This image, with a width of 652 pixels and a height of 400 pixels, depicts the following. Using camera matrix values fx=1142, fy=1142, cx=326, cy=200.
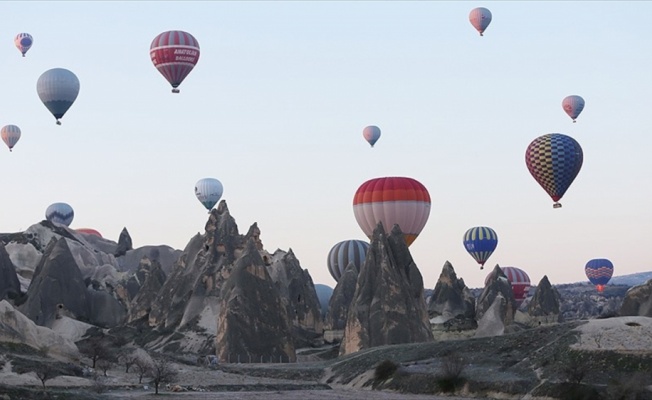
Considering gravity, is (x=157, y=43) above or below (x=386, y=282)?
above

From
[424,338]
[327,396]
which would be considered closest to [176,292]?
[424,338]

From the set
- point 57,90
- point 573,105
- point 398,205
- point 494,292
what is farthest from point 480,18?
point 57,90

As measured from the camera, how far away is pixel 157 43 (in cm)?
10381

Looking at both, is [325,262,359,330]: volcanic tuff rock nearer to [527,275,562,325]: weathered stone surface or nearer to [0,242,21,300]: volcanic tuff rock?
[527,275,562,325]: weathered stone surface

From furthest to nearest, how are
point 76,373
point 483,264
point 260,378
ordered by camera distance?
point 483,264 < point 260,378 < point 76,373

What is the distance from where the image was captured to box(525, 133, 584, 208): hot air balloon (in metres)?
99.8

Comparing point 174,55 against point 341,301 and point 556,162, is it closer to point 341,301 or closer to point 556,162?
point 341,301

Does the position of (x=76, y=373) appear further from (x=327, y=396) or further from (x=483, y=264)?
(x=483, y=264)

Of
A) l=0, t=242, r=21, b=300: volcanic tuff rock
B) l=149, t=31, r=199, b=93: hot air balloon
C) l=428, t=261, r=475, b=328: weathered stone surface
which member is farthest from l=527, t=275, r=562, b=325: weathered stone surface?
l=0, t=242, r=21, b=300: volcanic tuff rock

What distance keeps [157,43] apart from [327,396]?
55784 mm

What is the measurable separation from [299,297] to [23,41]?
51688 mm

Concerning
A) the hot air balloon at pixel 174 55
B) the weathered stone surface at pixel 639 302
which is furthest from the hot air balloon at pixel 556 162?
the hot air balloon at pixel 174 55

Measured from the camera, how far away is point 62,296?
405 feet

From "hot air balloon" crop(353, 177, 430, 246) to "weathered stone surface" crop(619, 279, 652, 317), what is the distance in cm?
2295
